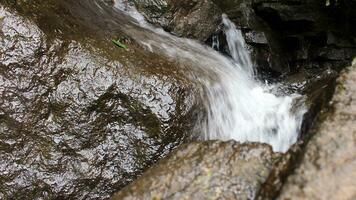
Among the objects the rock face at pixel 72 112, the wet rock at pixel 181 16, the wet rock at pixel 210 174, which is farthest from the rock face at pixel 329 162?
the wet rock at pixel 181 16

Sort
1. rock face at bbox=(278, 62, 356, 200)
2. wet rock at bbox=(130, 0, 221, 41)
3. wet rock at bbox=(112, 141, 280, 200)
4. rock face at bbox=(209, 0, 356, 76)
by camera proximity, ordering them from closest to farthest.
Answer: rock face at bbox=(278, 62, 356, 200), wet rock at bbox=(112, 141, 280, 200), rock face at bbox=(209, 0, 356, 76), wet rock at bbox=(130, 0, 221, 41)

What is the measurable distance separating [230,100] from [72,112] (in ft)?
6.73

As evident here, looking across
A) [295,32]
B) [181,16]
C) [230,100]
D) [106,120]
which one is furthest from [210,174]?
[295,32]

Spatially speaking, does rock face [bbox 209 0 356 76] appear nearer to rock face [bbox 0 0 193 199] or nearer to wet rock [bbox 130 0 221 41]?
wet rock [bbox 130 0 221 41]

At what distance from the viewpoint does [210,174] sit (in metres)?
2.88

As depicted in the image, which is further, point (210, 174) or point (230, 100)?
point (230, 100)

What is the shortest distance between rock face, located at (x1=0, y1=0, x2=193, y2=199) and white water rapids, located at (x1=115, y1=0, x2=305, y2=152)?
54 centimetres

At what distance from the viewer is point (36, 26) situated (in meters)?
4.59

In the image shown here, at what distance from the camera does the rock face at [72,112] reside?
13.8 feet

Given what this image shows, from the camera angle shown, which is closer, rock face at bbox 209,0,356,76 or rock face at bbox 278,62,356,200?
rock face at bbox 278,62,356,200

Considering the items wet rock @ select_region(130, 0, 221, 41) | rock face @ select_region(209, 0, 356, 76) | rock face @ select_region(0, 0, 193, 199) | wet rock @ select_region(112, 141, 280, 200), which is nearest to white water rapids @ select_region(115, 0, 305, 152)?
wet rock @ select_region(130, 0, 221, 41)

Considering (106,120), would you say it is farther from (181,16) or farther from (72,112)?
(181,16)

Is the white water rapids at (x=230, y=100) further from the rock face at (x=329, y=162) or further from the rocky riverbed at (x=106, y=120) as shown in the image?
the rock face at (x=329, y=162)

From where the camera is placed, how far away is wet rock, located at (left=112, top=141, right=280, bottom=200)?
9.09 ft
